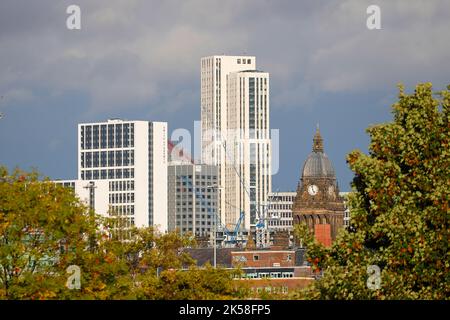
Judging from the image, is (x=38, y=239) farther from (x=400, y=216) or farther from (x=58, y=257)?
(x=400, y=216)

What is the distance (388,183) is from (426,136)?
279 cm

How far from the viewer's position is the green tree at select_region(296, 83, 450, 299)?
75812mm

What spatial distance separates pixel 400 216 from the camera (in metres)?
76.4

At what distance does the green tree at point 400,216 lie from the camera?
75.8m

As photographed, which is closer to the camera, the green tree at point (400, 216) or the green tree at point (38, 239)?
the green tree at point (400, 216)

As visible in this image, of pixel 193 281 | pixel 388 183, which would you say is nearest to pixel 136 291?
pixel 193 281

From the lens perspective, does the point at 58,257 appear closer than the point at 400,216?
No

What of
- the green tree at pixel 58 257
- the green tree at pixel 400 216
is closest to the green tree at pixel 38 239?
the green tree at pixel 58 257

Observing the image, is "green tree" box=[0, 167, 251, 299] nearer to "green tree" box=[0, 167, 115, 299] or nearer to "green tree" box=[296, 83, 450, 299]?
"green tree" box=[0, 167, 115, 299]

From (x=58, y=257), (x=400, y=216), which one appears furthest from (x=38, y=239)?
(x=400, y=216)

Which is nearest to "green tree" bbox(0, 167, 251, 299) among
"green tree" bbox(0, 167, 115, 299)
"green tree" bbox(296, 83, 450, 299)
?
"green tree" bbox(0, 167, 115, 299)

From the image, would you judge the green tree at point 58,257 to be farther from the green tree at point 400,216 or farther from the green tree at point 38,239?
the green tree at point 400,216

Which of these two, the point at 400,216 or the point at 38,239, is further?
the point at 38,239
